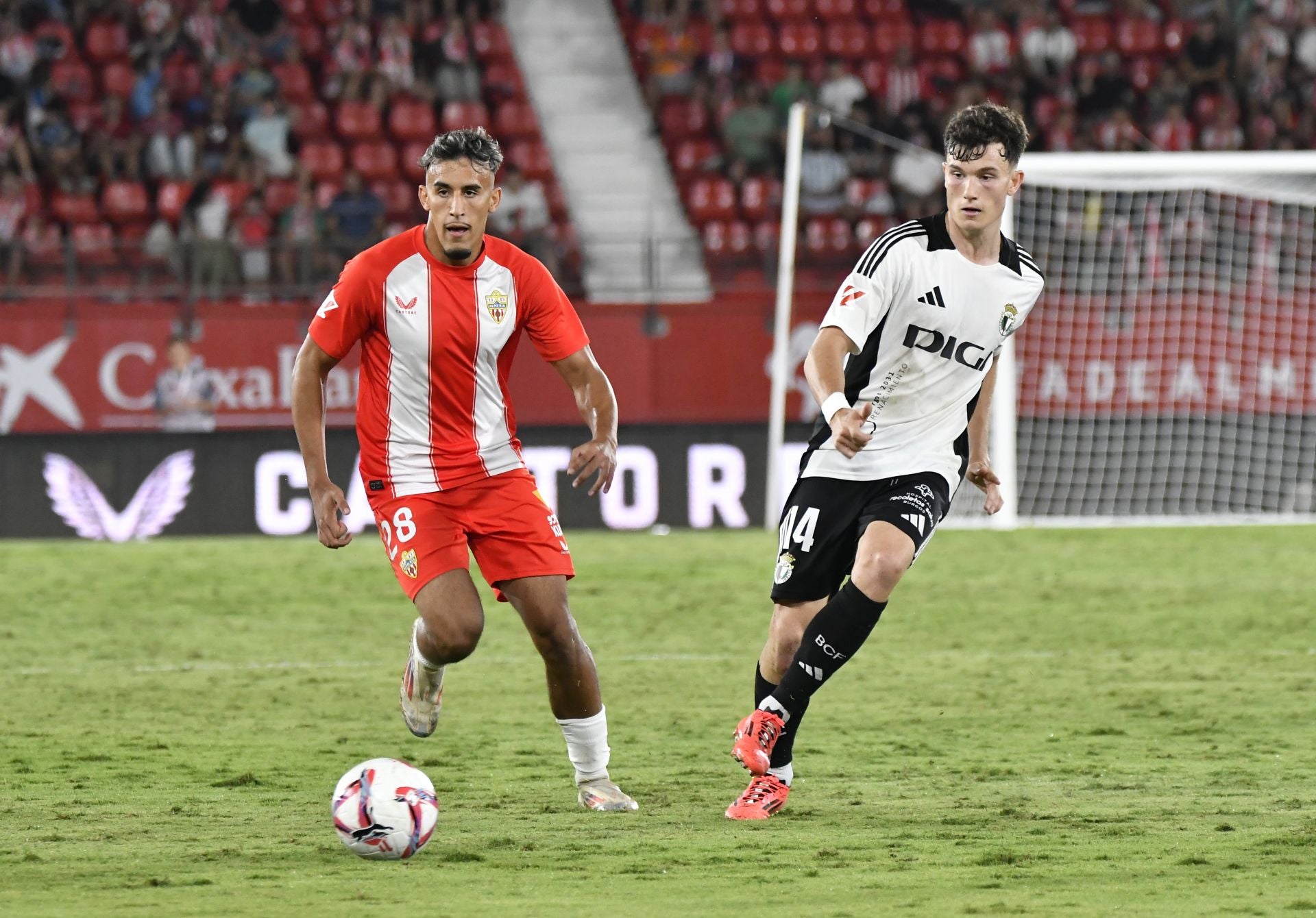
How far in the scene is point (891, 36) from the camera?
22500 millimetres

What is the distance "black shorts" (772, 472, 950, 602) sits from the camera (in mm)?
5855

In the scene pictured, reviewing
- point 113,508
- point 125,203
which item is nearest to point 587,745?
point 113,508

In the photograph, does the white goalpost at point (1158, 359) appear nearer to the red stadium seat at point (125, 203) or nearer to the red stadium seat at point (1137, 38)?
the red stadium seat at point (1137, 38)

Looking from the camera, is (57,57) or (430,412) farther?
(57,57)

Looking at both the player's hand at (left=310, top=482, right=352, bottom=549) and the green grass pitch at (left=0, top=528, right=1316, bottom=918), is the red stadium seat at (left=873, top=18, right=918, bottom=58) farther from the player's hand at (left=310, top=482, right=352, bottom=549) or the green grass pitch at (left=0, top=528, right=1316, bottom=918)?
the player's hand at (left=310, top=482, right=352, bottom=549)

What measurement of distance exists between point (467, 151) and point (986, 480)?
6.60 ft

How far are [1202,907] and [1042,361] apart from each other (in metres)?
13.3

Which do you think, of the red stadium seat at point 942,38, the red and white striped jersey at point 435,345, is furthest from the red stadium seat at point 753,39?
the red and white striped jersey at point 435,345

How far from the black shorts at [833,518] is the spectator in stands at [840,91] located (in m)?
15.7

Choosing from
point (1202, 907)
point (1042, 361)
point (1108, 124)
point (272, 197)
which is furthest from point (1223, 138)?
point (1202, 907)

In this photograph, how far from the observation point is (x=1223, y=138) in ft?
68.5

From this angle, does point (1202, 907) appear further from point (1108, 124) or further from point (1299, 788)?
point (1108, 124)

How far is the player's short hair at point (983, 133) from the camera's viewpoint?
576cm

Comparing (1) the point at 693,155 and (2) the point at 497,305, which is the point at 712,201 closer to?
(1) the point at 693,155
